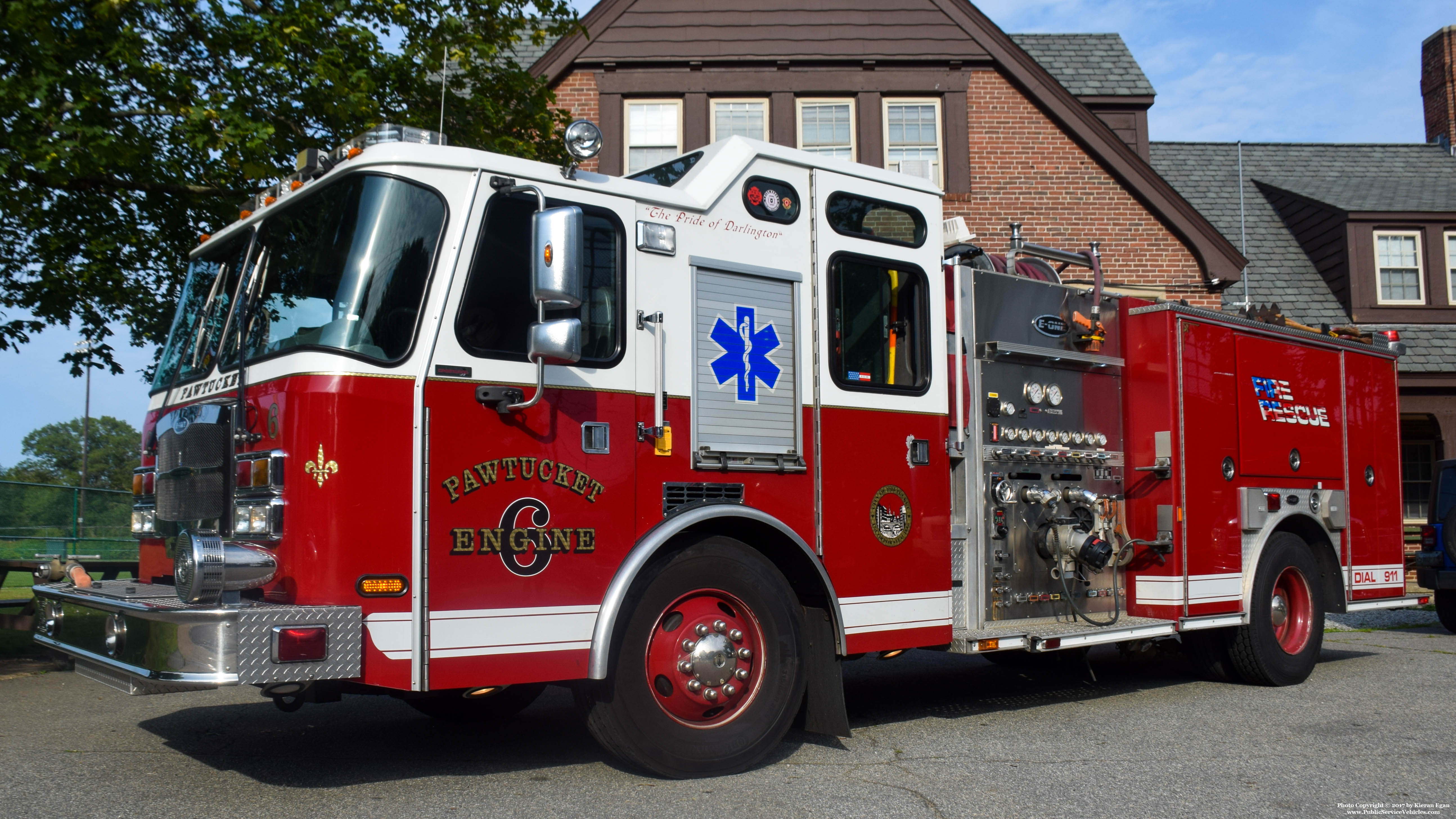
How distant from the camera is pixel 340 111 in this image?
8.59 m

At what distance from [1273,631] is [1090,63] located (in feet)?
41.8

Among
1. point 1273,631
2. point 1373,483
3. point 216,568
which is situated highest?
point 1373,483

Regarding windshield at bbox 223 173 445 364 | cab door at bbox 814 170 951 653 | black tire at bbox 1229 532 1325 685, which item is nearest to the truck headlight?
windshield at bbox 223 173 445 364

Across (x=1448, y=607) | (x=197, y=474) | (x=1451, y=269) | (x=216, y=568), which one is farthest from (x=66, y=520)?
(x=1451, y=269)

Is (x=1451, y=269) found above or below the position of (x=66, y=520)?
above

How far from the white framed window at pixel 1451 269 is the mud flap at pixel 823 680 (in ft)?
59.8

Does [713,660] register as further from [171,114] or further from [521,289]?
[171,114]

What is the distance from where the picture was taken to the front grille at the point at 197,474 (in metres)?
4.86

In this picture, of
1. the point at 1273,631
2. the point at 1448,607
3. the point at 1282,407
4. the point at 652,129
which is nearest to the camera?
the point at 1273,631

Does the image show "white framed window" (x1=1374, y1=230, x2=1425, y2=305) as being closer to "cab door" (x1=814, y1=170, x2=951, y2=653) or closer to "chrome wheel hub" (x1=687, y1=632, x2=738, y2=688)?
"cab door" (x1=814, y1=170, x2=951, y2=653)

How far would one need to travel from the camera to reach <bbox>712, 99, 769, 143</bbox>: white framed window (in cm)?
1647

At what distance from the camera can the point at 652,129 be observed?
646 inches

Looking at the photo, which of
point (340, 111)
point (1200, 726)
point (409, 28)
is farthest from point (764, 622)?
point (409, 28)

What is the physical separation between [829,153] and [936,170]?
1.56 meters
